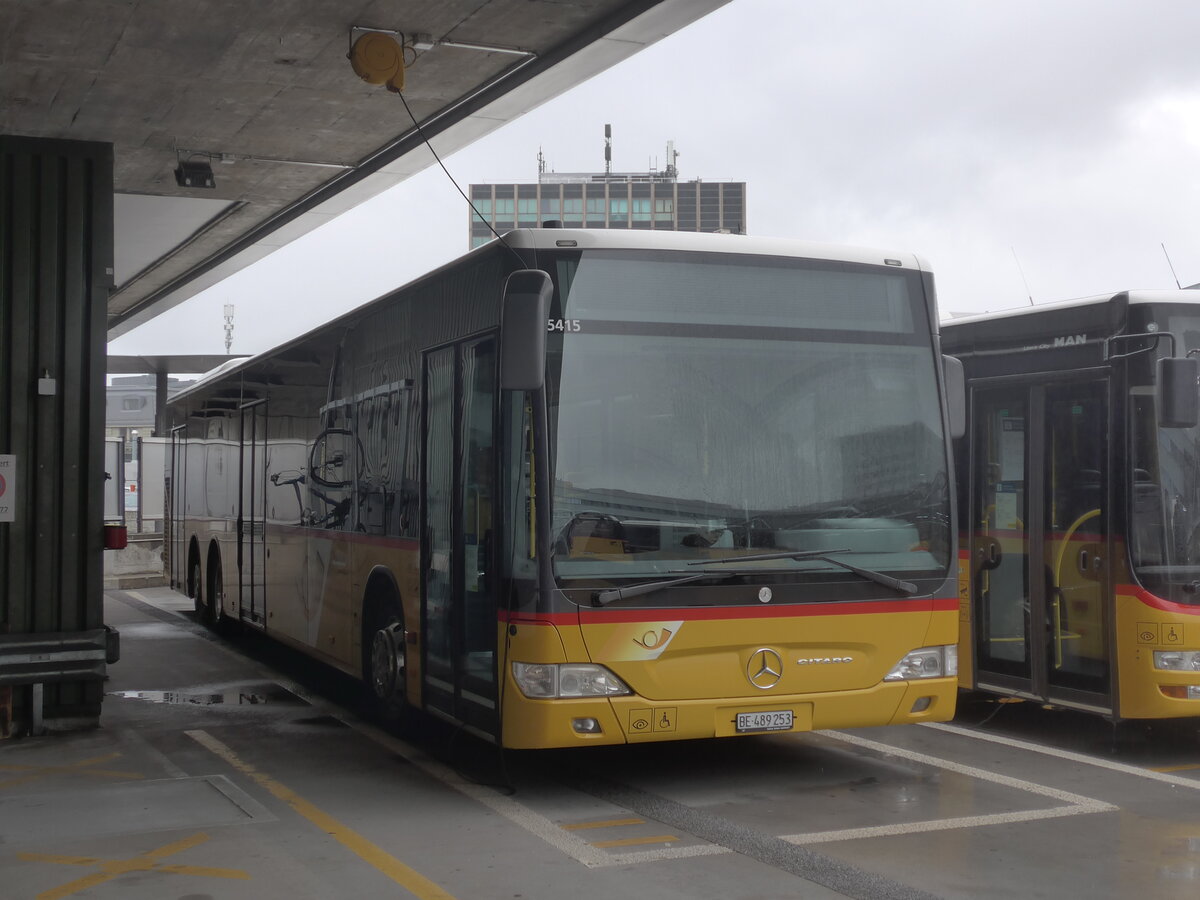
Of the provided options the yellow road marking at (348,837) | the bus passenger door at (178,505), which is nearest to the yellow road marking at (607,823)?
the yellow road marking at (348,837)

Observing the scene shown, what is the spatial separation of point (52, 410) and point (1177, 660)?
26.3ft

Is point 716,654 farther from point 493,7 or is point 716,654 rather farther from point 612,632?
point 493,7

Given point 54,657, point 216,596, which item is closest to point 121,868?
point 54,657

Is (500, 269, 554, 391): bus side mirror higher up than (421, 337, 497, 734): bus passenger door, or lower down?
higher up

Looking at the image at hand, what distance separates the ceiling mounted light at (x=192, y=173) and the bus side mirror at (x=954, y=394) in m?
7.26

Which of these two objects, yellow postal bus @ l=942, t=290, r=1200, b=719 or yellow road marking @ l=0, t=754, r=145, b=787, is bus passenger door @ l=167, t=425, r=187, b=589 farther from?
yellow postal bus @ l=942, t=290, r=1200, b=719

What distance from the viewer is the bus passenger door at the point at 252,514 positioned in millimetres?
13500

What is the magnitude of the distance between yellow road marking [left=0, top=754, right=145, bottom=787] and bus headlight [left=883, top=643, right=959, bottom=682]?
4.52 meters

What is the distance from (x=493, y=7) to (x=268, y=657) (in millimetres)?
8390

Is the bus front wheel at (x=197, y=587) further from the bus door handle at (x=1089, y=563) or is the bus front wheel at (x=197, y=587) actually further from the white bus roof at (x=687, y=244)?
the bus door handle at (x=1089, y=563)

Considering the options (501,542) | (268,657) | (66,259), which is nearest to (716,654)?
(501,542)

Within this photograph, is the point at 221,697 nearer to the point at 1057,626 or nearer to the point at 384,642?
the point at 384,642

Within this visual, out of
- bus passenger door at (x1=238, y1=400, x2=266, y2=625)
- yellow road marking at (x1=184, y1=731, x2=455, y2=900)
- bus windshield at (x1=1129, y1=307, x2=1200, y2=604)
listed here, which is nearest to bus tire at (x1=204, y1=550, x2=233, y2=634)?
bus passenger door at (x1=238, y1=400, x2=266, y2=625)

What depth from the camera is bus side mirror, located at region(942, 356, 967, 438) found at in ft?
26.7
